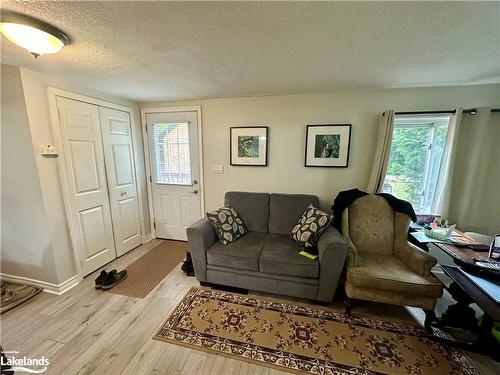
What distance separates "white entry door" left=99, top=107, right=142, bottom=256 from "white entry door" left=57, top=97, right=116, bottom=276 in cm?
9

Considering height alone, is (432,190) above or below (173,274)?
above

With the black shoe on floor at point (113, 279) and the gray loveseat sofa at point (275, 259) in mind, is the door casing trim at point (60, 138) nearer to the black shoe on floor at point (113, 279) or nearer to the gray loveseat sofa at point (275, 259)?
the black shoe on floor at point (113, 279)

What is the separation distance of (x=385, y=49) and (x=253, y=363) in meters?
2.42

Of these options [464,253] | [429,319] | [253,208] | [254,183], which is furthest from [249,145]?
[429,319]

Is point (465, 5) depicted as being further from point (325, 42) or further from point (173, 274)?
point (173, 274)

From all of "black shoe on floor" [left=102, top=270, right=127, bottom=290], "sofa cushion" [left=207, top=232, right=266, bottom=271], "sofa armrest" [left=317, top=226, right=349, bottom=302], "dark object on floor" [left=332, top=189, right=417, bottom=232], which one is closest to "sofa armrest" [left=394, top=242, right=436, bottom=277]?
"dark object on floor" [left=332, top=189, right=417, bottom=232]

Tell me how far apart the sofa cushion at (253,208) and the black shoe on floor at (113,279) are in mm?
1497

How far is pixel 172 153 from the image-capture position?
316 cm

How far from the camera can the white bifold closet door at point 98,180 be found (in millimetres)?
2230

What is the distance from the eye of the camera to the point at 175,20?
1.15 metres

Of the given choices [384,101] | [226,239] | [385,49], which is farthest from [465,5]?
[226,239]

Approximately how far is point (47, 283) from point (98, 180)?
1.20 metres

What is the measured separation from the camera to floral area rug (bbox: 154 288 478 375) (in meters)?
1.44

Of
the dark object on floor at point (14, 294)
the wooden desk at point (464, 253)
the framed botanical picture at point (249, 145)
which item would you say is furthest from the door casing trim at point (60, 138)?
the wooden desk at point (464, 253)
